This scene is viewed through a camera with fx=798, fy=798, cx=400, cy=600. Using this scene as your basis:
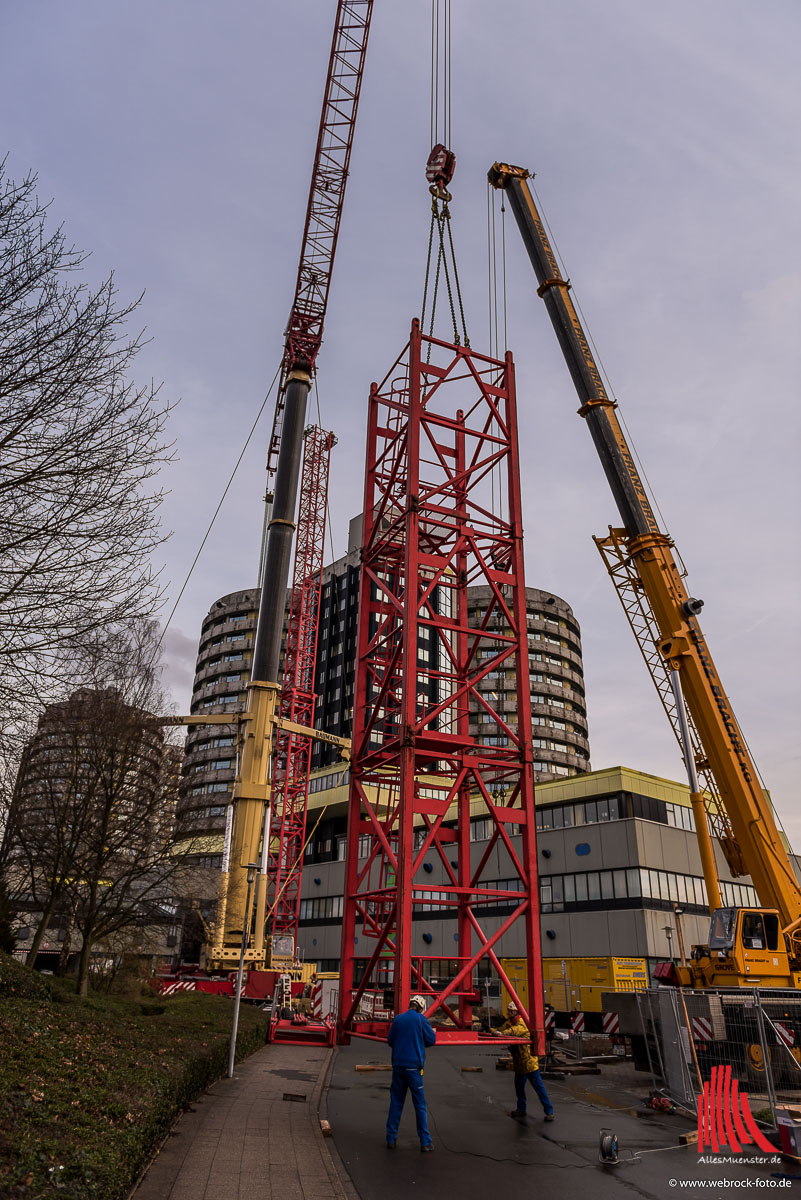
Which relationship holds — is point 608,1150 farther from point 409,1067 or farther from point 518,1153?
point 409,1067

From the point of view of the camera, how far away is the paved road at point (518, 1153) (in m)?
7.76

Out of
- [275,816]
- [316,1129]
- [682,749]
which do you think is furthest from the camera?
[275,816]

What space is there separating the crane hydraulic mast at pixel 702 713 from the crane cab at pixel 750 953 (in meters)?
0.02

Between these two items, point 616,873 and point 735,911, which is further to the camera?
point 616,873

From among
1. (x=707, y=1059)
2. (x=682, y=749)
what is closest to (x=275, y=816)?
(x=682, y=749)

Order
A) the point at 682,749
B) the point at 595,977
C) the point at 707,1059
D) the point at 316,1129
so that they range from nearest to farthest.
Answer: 1. the point at 316,1129
2. the point at 707,1059
3. the point at 682,749
4. the point at 595,977

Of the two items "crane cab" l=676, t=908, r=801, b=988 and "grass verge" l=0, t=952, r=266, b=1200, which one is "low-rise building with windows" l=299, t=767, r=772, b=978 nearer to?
"crane cab" l=676, t=908, r=801, b=988

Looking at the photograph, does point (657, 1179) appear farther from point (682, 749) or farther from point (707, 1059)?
point (682, 749)

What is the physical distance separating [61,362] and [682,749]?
17168mm

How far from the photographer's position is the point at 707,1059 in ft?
44.5

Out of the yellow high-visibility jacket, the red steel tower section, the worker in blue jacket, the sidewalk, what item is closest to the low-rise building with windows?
the red steel tower section

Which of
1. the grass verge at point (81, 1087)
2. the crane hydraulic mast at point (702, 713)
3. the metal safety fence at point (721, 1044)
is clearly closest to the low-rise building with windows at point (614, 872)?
the crane hydraulic mast at point (702, 713)

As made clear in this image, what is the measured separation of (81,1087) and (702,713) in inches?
615

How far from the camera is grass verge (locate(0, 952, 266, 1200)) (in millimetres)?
5281
